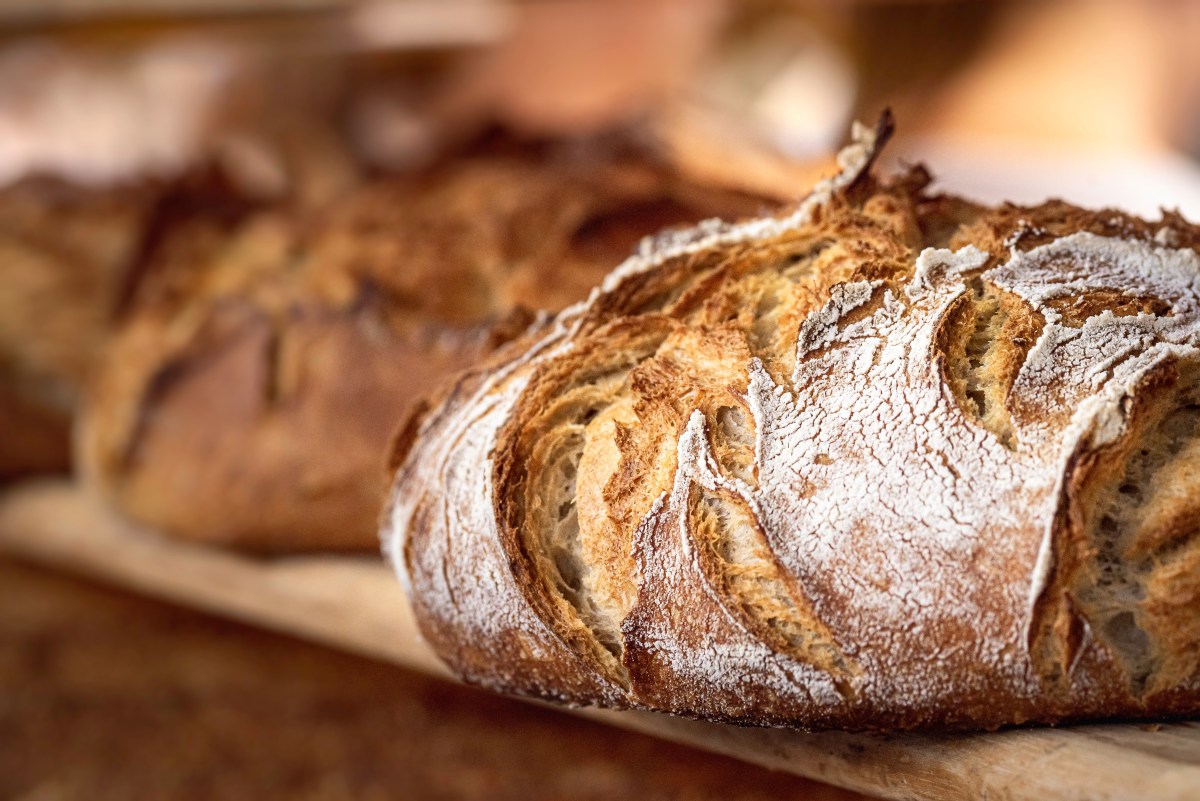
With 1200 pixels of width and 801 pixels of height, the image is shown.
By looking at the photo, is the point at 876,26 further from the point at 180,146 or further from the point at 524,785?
the point at 524,785

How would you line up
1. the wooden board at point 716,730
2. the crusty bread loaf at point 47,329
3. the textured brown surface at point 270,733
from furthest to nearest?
1. the crusty bread loaf at point 47,329
2. the textured brown surface at point 270,733
3. the wooden board at point 716,730

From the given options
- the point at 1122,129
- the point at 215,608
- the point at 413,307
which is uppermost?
the point at 1122,129

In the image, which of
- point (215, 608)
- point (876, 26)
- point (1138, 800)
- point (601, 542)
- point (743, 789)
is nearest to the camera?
point (1138, 800)

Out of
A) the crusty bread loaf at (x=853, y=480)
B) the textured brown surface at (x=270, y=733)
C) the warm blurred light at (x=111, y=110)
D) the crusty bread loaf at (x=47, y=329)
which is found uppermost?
the crusty bread loaf at (x=853, y=480)

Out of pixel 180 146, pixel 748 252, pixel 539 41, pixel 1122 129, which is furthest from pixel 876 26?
pixel 748 252

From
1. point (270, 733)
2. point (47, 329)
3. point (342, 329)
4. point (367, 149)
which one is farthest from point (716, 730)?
point (367, 149)

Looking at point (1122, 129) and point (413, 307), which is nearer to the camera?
point (413, 307)

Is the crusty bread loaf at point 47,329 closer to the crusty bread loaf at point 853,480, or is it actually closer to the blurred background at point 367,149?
the blurred background at point 367,149

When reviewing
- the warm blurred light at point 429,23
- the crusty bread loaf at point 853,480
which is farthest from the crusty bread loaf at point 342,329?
the warm blurred light at point 429,23
